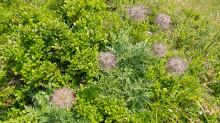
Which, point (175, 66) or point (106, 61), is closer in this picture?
point (106, 61)

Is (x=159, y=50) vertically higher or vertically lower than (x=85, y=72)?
higher

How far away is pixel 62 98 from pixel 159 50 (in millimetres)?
3187

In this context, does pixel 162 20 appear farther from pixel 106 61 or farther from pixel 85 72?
pixel 85 72

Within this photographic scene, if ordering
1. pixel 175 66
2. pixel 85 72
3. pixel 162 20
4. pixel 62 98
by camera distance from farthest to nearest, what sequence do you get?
1. pixel 162 20
2. pixel 175 66
3. pixel 85 72
4. pixel 62 98

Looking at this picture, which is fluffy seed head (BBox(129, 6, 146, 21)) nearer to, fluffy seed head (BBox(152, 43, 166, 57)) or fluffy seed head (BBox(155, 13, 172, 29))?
fluffy seed head (BBox(155, 13, 172, 29))

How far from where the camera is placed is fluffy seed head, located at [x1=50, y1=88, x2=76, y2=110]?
2.96 m

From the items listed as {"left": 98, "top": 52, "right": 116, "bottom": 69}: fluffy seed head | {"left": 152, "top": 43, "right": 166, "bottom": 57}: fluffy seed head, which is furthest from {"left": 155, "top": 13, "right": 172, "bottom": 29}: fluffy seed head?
{"left": 98, "top": 52, "right": 116, "bottom": 69}: fluffy seed head

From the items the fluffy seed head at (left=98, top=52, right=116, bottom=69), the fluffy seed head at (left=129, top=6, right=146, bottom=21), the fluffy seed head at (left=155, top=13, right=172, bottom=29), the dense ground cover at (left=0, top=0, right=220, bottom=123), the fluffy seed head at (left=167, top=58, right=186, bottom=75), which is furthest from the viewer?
the fluffy seed head at (left=155, top=13, right=172, bottom=29)

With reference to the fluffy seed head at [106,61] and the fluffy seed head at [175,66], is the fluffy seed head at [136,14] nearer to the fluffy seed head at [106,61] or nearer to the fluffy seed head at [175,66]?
the fluffy seed head at [175,66]

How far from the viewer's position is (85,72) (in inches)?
142

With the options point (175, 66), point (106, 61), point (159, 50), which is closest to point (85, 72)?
point (106, 61)

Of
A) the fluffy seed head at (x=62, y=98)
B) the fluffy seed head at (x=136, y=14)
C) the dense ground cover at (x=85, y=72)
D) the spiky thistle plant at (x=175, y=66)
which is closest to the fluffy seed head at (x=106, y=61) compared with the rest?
the dense ground cover at (x=85, y=72)

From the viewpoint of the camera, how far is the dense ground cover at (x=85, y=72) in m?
2.75

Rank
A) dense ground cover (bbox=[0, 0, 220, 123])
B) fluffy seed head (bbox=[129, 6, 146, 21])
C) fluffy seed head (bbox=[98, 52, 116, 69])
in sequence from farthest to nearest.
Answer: fluffy seed head (bbox=[129, 6, 146, 21]) < fluffy seed head (bbox=[98, 52, 116, 69]) < dense ground cover (bbox=[0, 0, 220, 123])
